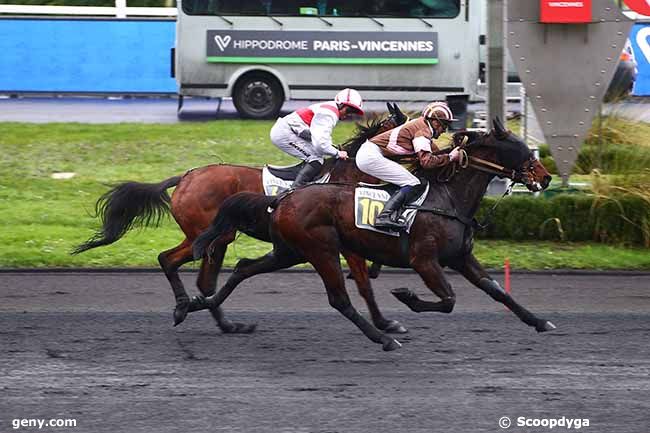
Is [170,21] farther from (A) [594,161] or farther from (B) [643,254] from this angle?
(B) [643,254]

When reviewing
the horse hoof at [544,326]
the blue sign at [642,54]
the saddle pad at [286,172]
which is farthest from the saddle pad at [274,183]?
the blue sign at [642,54]

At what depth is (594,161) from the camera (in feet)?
50.3

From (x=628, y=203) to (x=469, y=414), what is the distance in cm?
688

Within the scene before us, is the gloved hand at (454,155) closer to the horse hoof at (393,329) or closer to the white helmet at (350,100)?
the white helmet at (350,100)

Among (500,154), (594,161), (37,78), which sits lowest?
(37,78)

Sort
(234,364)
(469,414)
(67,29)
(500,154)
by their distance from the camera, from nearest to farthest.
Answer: (469,414), (234,364), (500,154), (67,29)

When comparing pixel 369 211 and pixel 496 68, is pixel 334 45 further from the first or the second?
pixel 369 211

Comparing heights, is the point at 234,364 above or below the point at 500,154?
below

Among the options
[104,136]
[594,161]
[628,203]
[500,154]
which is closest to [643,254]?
[628,203]

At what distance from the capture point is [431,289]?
8867 millimetres

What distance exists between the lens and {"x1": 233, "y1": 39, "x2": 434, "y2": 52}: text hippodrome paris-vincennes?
21.8 m

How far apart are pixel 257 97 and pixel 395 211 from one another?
12908 millimetres

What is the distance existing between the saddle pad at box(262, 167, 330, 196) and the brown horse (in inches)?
2.6

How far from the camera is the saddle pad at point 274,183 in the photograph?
10.0 m
